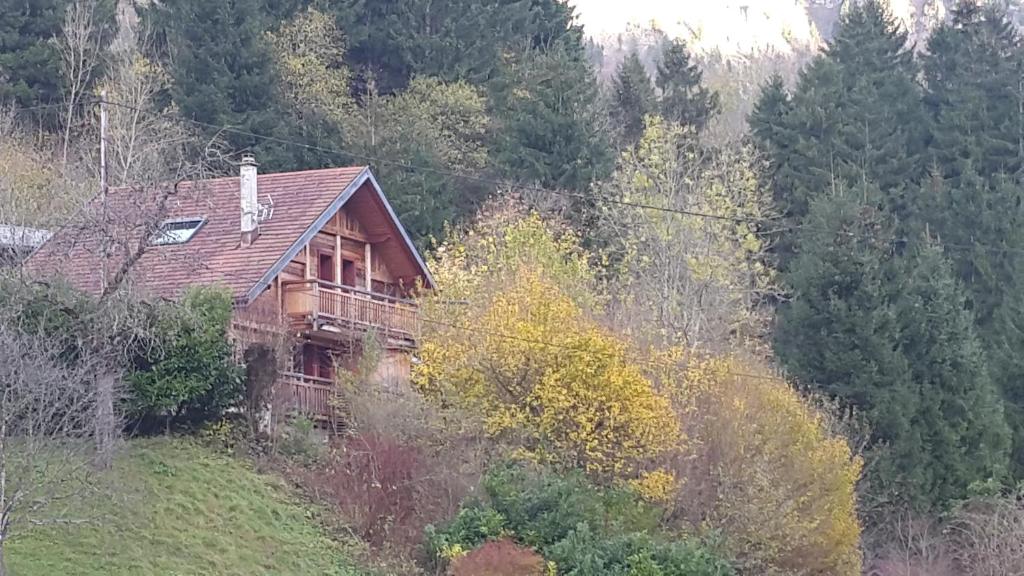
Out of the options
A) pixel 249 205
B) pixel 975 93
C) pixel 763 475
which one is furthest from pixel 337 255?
pixel 975 93

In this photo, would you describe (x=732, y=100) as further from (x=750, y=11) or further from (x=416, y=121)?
(x=750, y=11)

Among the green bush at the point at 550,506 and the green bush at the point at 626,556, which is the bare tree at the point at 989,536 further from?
the green bush at the point at 550,506

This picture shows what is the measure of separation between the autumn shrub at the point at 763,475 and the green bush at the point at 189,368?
8658 millimetres

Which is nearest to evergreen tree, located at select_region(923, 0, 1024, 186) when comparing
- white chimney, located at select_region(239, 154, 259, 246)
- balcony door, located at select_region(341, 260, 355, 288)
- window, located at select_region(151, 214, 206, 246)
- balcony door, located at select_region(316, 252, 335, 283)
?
balcony door, located at select_region(341, 260, 355, 288)

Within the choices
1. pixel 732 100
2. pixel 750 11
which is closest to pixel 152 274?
pixel 732 100

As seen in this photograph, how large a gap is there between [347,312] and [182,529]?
9602 mm

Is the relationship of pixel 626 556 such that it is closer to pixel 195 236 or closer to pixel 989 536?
pixel 989 536

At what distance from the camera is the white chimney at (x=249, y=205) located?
31.8m

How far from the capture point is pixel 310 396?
1176 inches

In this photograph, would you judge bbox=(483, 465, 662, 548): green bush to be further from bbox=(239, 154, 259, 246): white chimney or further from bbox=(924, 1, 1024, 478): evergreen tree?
bbox=(924, 1, 1024, 478): evergreen tree

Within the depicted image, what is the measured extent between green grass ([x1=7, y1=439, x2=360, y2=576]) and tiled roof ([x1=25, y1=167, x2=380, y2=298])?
3.22 metres

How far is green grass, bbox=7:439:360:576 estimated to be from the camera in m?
21.2

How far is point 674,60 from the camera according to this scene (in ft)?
184

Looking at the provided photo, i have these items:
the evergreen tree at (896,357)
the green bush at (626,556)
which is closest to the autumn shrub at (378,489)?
the green bush at (626,556)
